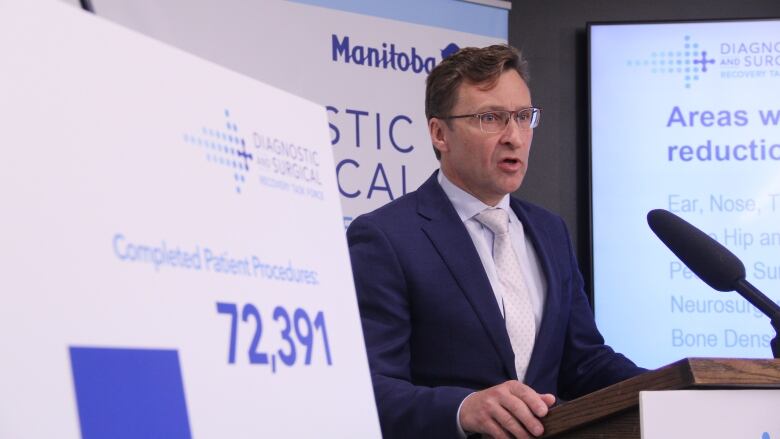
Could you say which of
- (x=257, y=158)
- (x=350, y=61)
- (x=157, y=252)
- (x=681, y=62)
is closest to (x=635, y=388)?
(x=257, y=158)

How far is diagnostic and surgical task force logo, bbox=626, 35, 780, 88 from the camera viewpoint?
5.07 meters

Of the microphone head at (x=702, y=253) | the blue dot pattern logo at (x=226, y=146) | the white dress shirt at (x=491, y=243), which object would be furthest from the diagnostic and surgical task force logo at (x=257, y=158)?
the white dress shirt at (x=491, y=243)

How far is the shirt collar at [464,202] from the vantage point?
284cm

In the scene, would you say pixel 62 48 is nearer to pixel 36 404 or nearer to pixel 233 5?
pixel 36 404

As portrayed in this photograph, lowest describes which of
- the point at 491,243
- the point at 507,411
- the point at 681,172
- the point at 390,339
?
the point at 507,411

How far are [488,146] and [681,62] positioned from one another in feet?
8.36

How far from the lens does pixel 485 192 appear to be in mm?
2857

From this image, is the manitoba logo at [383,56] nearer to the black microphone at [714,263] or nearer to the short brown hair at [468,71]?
the short brown hair at [468,71]

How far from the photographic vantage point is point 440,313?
104 inches

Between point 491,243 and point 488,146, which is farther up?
point 488,146

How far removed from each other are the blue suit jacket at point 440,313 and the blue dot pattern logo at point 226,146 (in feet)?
3.72

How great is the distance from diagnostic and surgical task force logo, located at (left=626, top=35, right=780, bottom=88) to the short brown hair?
2.31 meters

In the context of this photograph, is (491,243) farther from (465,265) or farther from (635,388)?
(635,388)

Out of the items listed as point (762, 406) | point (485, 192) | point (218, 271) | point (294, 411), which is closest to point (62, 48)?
point (218, 271)
